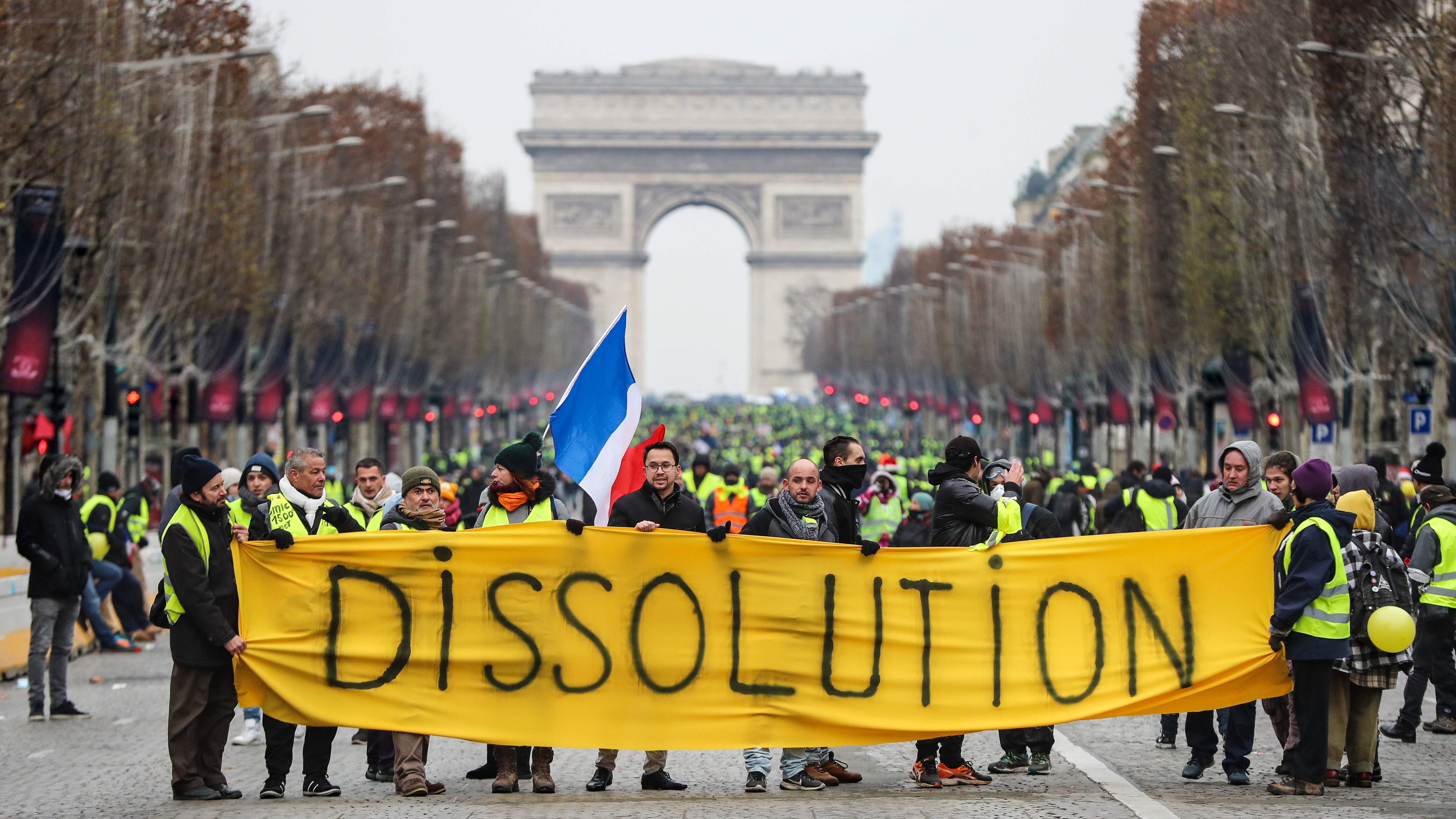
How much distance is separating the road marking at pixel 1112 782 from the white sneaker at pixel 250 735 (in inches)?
170

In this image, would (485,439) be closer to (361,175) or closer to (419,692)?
(361,175)

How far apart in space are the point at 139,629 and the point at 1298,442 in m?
30.8

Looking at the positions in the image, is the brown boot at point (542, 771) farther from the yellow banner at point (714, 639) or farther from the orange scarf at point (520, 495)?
the orange scarf at point (520, 495)

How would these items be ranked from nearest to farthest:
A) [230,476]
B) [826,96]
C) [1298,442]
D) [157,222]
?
1. [230,476]
2. [157,222]
3. [1298,442]
4. [826,96]

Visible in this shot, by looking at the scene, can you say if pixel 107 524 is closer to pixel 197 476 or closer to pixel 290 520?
pixel 290 520

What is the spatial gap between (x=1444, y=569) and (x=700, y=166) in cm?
10792

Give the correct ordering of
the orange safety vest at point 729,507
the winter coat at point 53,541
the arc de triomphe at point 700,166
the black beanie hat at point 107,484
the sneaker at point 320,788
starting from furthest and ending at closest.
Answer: the arc de triomphe at point 700,166 < the orange safety vest at point 729,507 < the black beanie hat at point 107,484 < the winter coat at point 53,541 < the sneaker at point 320,788

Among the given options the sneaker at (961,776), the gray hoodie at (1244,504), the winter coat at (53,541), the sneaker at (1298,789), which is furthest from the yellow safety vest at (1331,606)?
the winter coat at (53,541)

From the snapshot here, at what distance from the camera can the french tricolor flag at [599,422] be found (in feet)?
31.4

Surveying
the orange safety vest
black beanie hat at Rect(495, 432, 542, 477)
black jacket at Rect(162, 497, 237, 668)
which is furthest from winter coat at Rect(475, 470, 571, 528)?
the orange safety vest

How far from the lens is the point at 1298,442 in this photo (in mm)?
44750

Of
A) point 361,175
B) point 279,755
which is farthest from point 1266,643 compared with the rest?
point 361,175

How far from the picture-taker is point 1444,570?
11.8 metres

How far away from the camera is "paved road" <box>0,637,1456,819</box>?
8.80 meters
